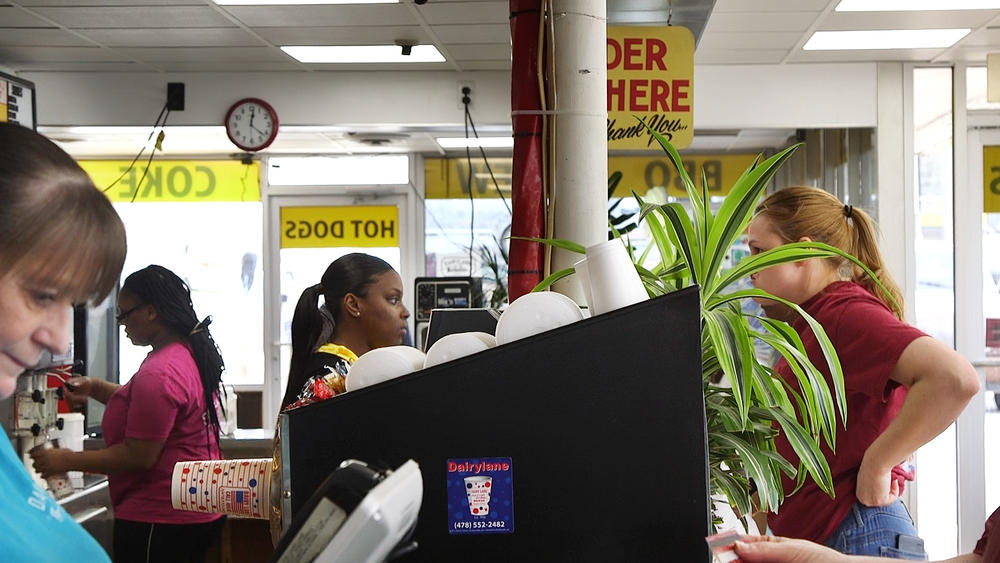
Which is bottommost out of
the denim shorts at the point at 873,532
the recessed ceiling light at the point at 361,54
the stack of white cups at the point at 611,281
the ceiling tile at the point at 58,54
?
the denim shorts at the point at 873,532

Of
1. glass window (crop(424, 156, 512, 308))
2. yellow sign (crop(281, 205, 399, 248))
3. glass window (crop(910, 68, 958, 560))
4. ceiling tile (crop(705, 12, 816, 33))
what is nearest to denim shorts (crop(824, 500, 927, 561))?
ceiling tile (crop(705, 12, 816, 33))

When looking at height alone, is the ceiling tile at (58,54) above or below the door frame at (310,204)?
above

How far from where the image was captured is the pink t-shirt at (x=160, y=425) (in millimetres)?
2906

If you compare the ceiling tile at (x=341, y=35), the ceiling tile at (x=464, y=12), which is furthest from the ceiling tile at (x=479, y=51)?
the ceiling tile at (x=464, y=12)

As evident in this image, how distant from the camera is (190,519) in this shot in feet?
9.70

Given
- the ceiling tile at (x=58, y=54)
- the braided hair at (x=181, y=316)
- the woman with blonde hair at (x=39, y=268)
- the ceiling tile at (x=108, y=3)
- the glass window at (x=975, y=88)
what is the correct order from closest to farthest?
1. the woman with blonde hair at (x=39, y=268)
2. the braided hair at (x=181, y=316)
3. the ceiling tile at (x=108, y=3)
4. the ceiling tile at (x=58, y=54)
5. the glass window at (x=975, y=88)

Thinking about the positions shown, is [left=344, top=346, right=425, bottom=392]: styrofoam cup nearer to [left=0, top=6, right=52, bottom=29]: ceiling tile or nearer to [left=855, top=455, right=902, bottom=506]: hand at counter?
[left=855, top=455, right=902, bottom=506]: hand at counter

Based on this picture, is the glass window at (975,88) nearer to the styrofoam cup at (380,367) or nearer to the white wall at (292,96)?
the white wall at (292,96)

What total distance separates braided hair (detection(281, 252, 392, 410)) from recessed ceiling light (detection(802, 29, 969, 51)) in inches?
137

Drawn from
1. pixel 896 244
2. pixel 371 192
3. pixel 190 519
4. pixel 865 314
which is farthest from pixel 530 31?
pixel 371 192

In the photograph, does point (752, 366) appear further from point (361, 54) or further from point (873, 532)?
point (361, 54)

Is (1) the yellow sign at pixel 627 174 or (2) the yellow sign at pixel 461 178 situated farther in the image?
(2) the yellow sign at pixel 461 178

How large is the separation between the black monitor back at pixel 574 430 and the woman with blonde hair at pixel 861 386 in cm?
76

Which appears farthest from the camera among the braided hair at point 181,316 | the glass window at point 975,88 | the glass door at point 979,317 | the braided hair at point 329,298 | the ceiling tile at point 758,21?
the glass window at point 975,88
